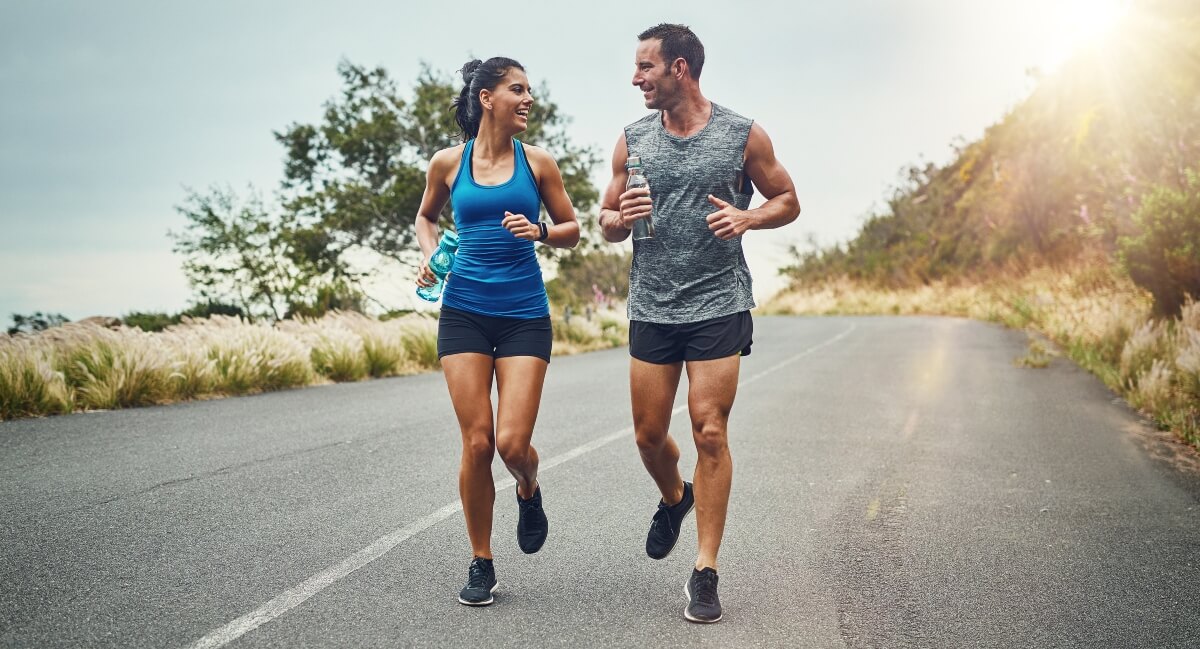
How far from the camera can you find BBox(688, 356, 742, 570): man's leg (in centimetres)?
411

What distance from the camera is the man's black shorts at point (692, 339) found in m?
4.10

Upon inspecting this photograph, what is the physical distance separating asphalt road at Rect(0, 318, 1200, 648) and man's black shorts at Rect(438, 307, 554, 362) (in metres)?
1.09

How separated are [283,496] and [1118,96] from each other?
45.7 ft

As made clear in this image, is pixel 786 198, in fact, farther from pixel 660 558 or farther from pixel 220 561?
pixel 220 561

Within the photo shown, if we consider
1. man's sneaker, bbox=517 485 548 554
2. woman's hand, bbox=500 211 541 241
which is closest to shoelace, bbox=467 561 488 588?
man's sneaker, bbox=517 485 548 554

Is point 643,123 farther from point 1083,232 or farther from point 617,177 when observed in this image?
point 1083,232

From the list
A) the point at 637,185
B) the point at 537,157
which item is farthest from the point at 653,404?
the point at 537,157

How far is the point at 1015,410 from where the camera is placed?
10.5 m

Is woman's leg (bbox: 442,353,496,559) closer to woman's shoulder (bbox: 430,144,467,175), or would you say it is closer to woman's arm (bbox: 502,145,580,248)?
woman's arm (bbox: 502,145,580,248)

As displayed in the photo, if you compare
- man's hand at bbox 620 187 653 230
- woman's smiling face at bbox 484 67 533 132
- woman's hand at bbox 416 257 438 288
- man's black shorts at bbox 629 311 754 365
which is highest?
woman's smiling face at bbox 484 67 533 132

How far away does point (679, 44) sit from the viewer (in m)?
4.12

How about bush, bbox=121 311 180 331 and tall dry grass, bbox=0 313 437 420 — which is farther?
bush, bbox=121 311 180 331

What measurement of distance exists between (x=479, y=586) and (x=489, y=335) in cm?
109

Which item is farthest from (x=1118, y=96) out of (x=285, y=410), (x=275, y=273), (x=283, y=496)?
(x=275, y=273)
